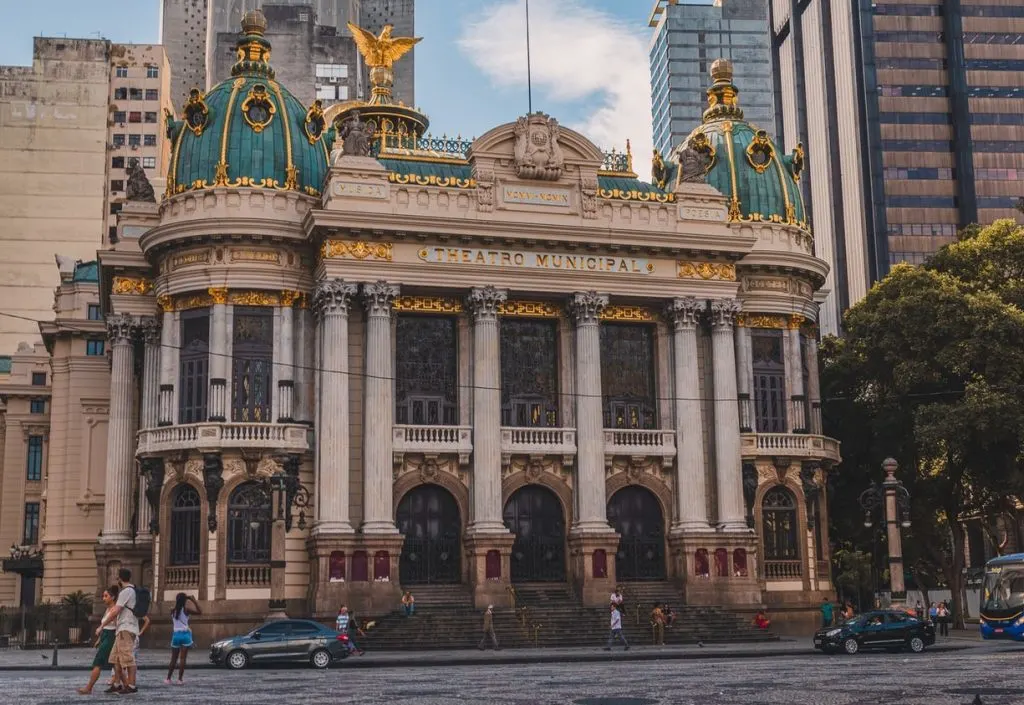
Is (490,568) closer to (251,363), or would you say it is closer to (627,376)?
(627,376)

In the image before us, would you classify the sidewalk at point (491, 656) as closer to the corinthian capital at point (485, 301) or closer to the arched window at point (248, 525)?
the arched window at point (248, 525)

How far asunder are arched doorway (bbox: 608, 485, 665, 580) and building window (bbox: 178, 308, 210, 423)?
1634 cm

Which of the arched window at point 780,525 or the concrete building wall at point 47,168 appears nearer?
the arched window at point 780,525

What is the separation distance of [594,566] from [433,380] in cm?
938

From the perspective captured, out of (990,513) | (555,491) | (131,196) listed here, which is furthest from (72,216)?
(990,513)

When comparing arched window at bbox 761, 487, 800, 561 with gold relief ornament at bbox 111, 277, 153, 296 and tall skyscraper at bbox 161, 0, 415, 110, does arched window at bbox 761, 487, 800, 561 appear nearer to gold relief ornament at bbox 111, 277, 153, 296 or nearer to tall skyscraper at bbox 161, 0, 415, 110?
gold relief ornament at bbox 111, 277, 153, 296

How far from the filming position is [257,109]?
54.3m

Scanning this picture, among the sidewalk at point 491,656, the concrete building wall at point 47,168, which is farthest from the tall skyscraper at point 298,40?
the sidewalk at point 491,656

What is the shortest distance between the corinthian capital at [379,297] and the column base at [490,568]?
356 inches

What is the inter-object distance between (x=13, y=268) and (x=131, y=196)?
4728 centimetres

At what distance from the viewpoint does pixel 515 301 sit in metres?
53.8

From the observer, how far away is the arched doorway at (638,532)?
53.9m

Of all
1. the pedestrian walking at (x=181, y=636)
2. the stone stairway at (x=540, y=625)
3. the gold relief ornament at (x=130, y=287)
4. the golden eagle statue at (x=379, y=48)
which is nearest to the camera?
the pedestrian walking at (x=181, y=636)

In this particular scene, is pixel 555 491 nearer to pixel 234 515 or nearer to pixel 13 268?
pixel 234 515
